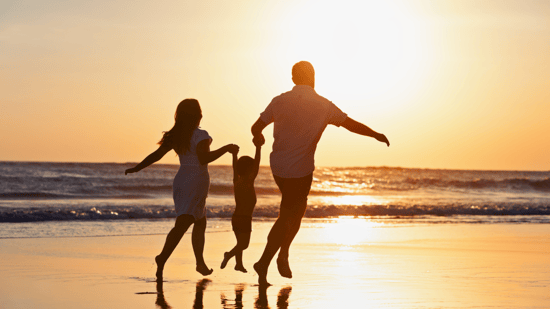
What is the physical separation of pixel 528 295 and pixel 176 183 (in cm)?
322

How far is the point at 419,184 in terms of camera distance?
4122 centimetres

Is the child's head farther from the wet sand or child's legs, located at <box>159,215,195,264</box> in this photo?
the wet sand

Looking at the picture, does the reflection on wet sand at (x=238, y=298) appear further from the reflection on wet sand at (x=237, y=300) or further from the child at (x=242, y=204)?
the child at (x=242, y=204)

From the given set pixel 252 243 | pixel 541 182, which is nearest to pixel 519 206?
pixel 252 243

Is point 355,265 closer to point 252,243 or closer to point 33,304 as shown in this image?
point 252,243

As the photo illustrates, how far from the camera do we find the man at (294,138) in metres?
4.70

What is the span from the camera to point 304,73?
4.93 meters

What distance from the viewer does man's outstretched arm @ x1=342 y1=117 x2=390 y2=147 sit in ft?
15.4

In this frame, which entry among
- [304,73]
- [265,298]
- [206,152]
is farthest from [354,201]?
[265,298]

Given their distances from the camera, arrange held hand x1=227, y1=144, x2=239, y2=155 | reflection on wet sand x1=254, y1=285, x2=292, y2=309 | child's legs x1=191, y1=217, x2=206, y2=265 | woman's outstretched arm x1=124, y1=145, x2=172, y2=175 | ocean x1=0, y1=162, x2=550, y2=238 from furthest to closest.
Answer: ocean x1=0, y1=162, x2=550, y2=238 → child's legs x1=191, y1=217, x2=206, y2=265 → woman's outstretched arm x1=124, y1=145, x2=172, y2=175 → held hand x1=227, y1=144, x2=239, y2=155 → reflection on wet sand x1=254, y1=285, x2=292, y2=309

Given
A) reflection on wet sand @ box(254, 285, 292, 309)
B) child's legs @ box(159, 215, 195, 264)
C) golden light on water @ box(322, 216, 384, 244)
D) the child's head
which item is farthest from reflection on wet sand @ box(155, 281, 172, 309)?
golden light on water @ box(322, 216, 384, 244)

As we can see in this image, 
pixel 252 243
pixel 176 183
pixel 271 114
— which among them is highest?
pixel 271 114

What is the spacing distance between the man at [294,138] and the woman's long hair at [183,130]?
81 centimetres

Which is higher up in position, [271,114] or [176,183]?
[271,114]
